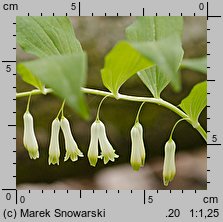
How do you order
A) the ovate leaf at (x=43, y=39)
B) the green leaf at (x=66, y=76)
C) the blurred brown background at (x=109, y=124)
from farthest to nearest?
the blurred brown background at (x=109, y=124) → the ovate leaf at (x=43, y=39) → the green leaf at (x=66, y=76)

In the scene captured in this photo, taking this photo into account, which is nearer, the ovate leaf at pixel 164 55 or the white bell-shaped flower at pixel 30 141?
the ovate leaf at pixel 164 55

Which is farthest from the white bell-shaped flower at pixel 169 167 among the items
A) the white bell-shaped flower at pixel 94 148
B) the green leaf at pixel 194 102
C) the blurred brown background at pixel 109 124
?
the blurred brown background at pixel 109 124

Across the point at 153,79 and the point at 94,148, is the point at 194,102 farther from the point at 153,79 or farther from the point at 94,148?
the point at 94,148

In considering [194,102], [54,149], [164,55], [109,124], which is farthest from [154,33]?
[109,124]

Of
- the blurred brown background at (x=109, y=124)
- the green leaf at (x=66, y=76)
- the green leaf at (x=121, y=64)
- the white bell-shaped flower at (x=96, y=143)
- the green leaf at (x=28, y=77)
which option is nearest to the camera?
the green leaf at (x=66, y=76)

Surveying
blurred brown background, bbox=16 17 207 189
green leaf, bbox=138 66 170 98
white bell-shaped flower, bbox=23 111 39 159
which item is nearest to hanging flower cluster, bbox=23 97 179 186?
white bell-shaped flower, bbox=23 111 39 159

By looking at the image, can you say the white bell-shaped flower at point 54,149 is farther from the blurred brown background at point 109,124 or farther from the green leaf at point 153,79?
the blurred brown background at point 109,124

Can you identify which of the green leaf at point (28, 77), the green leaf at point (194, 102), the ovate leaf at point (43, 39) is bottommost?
the green leaf at point (194, 102)

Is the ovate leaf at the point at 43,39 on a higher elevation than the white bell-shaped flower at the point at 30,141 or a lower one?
higher
